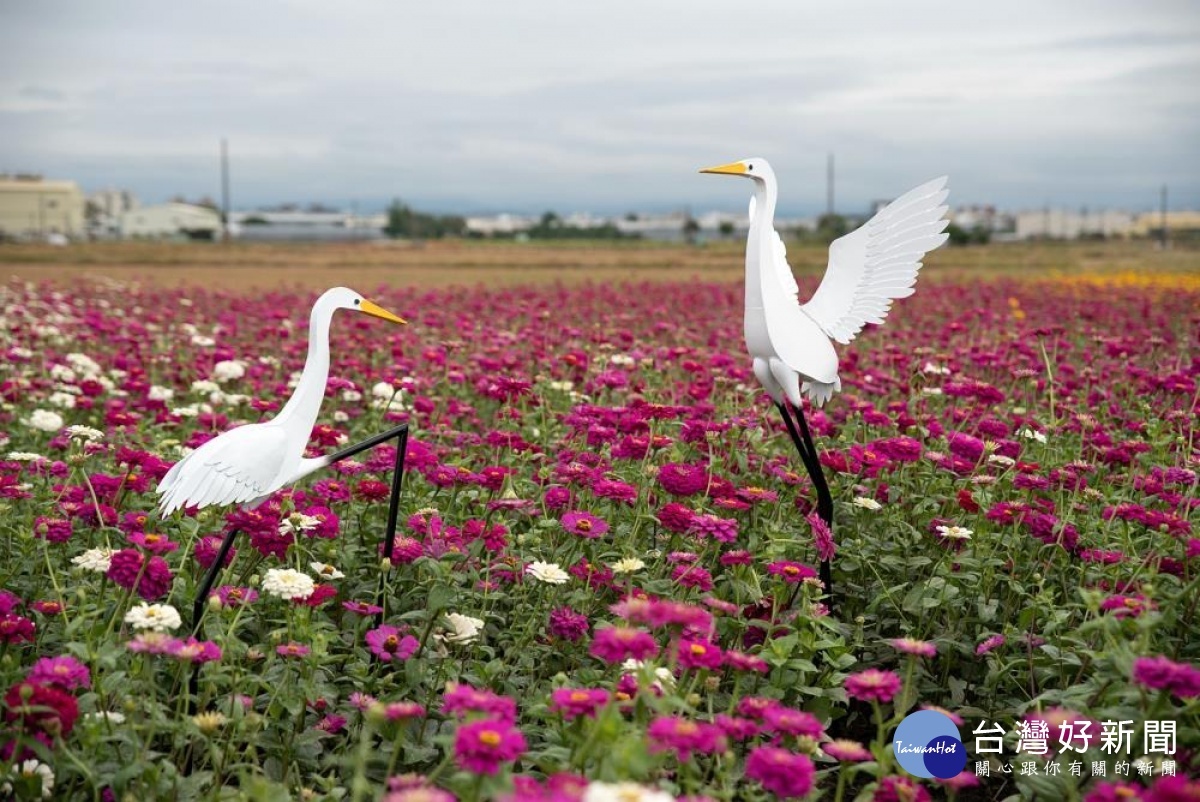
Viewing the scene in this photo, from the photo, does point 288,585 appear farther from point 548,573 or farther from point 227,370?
point 227,370

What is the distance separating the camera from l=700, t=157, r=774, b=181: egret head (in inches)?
110

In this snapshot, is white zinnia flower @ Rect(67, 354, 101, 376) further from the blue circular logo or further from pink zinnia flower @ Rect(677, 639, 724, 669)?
the blue circular logo

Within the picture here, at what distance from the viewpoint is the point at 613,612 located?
2111 mm

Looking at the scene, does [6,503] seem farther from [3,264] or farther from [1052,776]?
[3,264]

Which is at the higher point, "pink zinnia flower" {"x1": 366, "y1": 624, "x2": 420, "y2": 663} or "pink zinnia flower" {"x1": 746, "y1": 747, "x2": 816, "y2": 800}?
"pink zinnia flower" {"x1": 746, "y1": 747, "x2": 816, "y2": 800}

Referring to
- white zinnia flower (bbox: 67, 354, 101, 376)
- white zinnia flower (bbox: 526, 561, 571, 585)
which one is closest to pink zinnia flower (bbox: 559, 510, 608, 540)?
white zinnia flower (bbox: 526, 561, 571, 585)

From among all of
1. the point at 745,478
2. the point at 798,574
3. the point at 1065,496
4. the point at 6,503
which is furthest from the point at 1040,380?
the point at 6,503

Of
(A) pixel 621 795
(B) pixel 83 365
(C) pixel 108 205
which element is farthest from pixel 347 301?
(C) pixel 108 205

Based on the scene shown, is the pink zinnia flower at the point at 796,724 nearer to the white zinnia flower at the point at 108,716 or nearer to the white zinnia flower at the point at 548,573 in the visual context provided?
the white zinnia flower at the point at 548,573

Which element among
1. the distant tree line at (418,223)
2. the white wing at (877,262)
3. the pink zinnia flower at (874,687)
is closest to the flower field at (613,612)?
the pink zinnia flower at (874,687)

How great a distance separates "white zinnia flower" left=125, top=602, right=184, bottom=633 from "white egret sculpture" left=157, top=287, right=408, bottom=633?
197 mm

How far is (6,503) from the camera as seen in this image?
3.06 m

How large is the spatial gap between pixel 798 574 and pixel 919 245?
1.08 m

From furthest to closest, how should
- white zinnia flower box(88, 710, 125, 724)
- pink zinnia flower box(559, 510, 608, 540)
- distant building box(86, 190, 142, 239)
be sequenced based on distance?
distant building box(86, 190, 142, 239) → pink zinnia flower box(559, 510, 608, 540) → white zinnia flower box(88, 710, 125, 724)
